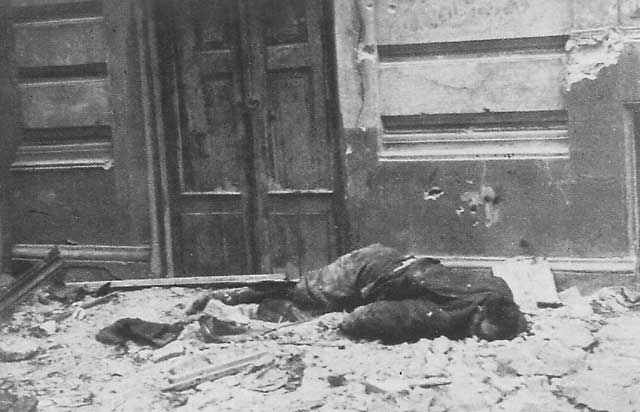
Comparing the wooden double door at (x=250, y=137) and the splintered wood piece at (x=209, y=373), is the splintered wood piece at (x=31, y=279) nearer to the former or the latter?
the wooden double door at (x=250, y=137)

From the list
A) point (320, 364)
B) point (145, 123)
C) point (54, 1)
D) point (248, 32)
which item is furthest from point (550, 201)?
point (54, 1)

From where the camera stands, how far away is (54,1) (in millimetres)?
6121

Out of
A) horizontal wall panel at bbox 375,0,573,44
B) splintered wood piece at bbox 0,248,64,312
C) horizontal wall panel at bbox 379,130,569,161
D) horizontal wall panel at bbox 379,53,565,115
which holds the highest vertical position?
horizontal wall panel at bbox 375,0,573,44

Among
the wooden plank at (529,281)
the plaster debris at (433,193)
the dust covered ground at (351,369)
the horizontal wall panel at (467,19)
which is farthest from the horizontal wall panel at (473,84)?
the dust covered ground at (351,369)

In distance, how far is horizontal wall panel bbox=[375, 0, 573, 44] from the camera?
500cm

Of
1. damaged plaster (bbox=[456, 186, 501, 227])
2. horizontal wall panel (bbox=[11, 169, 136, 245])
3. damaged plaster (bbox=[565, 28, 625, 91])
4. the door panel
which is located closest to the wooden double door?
the door panel

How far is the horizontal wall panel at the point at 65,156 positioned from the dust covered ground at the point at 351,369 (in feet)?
4.85

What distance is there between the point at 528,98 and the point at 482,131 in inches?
13.0

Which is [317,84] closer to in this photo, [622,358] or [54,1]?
[54,1]

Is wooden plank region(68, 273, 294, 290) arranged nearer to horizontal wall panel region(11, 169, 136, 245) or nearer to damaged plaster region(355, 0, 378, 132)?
horizontal wall panel region(11, 169, 136, 245)

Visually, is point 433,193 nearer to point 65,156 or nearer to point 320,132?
point 320,132

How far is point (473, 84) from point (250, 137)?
→ 154 centimetres

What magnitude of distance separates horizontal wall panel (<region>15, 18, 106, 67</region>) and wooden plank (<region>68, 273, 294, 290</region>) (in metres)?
1.52

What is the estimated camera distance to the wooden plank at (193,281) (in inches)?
218
